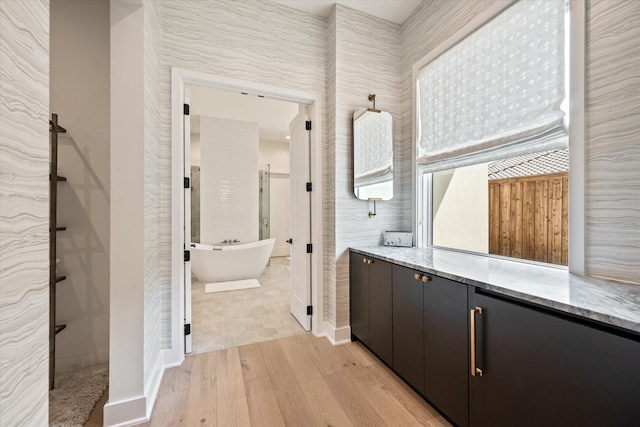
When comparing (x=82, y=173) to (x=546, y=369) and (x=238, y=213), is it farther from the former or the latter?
(x=238, y=213)

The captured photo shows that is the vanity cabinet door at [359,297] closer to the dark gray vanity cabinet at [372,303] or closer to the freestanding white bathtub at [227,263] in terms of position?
the dark gray vanity cabinet at [372,303]

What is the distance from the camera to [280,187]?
6664 mm

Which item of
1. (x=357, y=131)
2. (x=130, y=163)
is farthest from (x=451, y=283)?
(x=130, y=163)

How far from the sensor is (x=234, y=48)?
2248 millimetres

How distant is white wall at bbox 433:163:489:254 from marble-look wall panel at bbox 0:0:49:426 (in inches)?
94.7

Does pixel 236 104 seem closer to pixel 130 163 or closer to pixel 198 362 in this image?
pixel 130 163

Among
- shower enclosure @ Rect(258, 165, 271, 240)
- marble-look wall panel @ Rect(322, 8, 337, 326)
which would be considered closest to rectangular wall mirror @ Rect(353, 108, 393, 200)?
marble-look wall panel @ Rect(322, 8, 337, 326)

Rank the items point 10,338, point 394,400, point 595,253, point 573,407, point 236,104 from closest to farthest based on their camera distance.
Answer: point 10,338
point 573,407
point 595,253
point 394,400
point 236,104

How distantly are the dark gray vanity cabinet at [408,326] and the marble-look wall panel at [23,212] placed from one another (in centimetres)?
165

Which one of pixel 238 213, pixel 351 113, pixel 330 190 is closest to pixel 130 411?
pixel 330 190

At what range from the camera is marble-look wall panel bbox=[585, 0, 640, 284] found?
3.84 ft

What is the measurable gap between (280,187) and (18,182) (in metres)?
6.09

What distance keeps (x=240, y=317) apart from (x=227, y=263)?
4.83 feet

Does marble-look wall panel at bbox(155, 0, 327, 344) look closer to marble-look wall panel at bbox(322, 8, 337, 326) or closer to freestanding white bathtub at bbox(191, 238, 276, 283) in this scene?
marble-look wall panel at bbox(322, 8, 337, 326)
